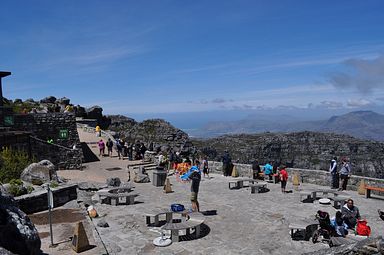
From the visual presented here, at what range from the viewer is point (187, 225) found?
35.9ft

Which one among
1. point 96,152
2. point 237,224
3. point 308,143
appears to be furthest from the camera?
point 308,143

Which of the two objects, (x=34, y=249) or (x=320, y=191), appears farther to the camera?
(x=320, y=191)

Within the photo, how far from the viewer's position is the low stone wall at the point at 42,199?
12.9 metres

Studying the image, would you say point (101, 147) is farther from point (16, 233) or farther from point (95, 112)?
point (95, 112)

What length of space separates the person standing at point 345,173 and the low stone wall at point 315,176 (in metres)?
0.42

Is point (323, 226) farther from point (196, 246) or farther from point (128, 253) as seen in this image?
point (128, 253)

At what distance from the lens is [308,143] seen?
128625 millimetres

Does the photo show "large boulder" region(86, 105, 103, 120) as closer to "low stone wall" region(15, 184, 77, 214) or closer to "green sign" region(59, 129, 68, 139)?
"green sign" region(59, 129, 68, 139)

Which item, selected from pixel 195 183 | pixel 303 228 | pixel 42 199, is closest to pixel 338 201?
pixel 303 228

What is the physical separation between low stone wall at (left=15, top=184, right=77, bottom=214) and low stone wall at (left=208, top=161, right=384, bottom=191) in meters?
10.4

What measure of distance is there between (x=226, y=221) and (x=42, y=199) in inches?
257

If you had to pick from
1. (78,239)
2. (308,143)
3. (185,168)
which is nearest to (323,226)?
(78,239)

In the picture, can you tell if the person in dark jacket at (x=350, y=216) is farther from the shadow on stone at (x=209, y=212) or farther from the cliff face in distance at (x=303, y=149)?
the cliff face in distance at (x=303, y=149)

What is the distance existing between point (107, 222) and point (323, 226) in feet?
22.3
